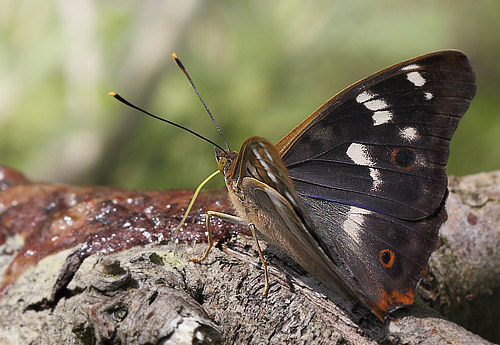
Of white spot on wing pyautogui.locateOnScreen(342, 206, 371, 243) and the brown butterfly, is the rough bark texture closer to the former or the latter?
the brown butterfly

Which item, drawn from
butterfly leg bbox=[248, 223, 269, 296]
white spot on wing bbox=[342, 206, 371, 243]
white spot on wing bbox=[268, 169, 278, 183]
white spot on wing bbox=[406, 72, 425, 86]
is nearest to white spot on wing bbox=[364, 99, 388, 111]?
white spot on wing bbox=[406, 72, 425, 86]

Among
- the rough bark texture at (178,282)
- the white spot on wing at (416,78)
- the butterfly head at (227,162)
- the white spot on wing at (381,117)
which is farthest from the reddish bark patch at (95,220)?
the white spot on wing at (416,78)

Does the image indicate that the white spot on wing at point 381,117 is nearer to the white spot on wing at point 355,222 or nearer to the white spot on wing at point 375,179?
the white spot on wing at point 375,179

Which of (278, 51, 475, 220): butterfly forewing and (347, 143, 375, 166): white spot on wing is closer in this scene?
(278, 51, 475, 220): butterfly forewing

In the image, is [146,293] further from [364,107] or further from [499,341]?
[499,341]

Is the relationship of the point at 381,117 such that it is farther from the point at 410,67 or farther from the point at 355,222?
the point at 355,222
